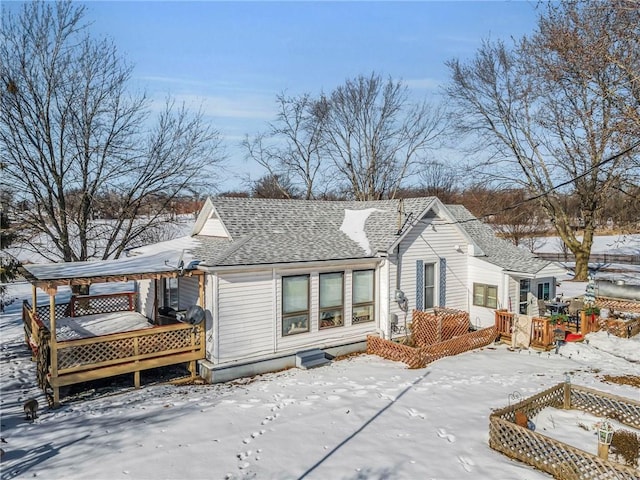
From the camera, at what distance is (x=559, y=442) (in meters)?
7.05

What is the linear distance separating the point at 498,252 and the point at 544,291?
2.39 metres

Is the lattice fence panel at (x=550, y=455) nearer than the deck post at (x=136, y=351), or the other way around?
the lattice fence panel at (x=550, y=455)

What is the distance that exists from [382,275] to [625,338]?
8.75 meters

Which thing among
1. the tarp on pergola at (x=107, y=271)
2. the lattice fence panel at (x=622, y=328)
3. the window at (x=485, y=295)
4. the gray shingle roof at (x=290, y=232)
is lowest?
the lattice fence panel at (x=622, y=328)

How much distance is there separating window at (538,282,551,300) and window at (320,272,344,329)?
8.79m

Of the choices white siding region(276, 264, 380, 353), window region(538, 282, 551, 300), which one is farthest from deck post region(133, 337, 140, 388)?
window region(538, 282, 551, 300)

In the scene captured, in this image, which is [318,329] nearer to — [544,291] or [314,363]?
[314,363]

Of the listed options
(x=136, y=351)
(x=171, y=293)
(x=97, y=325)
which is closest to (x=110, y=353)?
(x=136, y=351)

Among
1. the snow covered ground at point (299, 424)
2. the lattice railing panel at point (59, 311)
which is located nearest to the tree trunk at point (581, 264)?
the snow covered ground at point (299, 424)

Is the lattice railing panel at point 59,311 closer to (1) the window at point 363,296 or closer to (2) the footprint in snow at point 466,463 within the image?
(1) the window at point 363,296

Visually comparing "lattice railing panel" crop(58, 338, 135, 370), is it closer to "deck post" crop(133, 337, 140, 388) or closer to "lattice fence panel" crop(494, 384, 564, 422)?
"deck post" crop(133, 337, 140, 388)

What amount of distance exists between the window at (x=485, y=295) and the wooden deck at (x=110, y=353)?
34.1 feet

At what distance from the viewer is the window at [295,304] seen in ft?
42.8

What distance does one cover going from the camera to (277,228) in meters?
15.0
